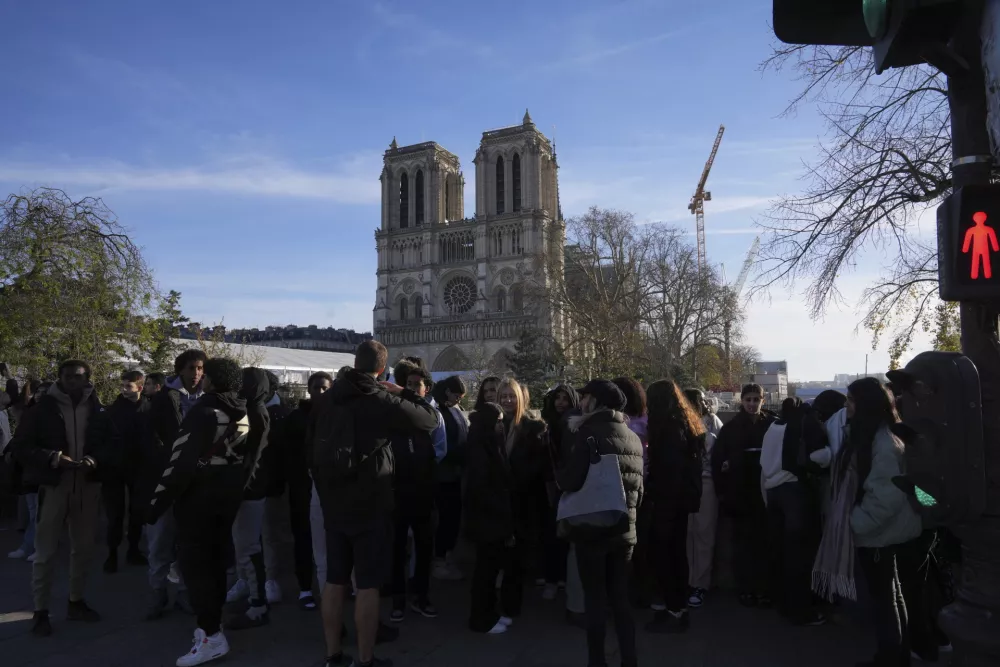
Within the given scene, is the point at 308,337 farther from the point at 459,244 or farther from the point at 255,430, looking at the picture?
the point at 255,430

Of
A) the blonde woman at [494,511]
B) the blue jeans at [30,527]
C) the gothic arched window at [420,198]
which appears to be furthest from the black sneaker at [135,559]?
the gothic arched window at [420,198]

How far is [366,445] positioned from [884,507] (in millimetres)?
3041

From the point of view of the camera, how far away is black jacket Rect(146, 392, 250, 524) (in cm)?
435

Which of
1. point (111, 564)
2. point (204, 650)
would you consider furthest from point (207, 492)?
point (111, 564)

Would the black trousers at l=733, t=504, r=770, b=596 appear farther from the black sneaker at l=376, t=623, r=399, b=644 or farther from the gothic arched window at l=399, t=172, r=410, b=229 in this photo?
the gothic arched window at l=399, t=172, r=410, b=229

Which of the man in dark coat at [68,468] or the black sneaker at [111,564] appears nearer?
the man in dark coat at [68,468]

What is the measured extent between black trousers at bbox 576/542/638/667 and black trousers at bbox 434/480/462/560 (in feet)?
6.39

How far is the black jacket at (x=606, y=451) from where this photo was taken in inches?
163

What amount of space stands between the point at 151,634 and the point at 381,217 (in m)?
74.1

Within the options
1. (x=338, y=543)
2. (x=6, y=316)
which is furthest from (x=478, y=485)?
(x=6, y=316)

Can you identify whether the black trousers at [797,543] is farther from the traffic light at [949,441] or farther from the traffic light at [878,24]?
the traffic light at [878,24]

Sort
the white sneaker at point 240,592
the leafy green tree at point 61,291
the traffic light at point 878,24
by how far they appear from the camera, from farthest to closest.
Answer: the leafy green tree at point 61,291
the white sneaker at point 240,592
the traffic light at point 878,24

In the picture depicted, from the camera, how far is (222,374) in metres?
4.57

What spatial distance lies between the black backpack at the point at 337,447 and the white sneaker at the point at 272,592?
6.89ft
